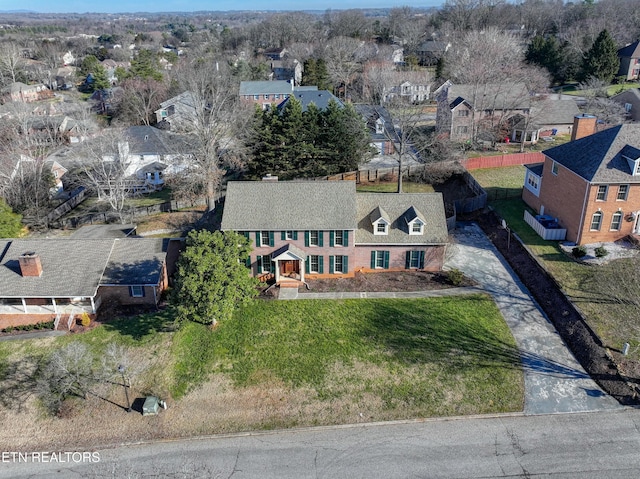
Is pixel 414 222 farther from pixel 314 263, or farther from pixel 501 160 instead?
pixel 501 160

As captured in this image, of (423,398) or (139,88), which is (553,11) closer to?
(139,88)

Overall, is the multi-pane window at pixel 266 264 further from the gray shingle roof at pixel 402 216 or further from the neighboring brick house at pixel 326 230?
the gray shingle roof at pixel 402 216

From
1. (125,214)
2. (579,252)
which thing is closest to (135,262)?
(125,214)

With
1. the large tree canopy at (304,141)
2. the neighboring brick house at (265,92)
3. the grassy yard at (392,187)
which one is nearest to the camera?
the large tree canopy at (304,141)

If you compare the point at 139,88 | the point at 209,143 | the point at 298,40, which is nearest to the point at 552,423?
the point at 209,143

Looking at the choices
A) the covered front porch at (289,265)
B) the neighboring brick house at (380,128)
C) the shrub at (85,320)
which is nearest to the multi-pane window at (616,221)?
the covered front porch at (289,265)

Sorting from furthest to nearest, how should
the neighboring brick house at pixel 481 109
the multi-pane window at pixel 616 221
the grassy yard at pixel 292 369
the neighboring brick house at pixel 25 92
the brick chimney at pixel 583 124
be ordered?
the neighboring brick house at pixel 25 92 < the neighboring brick house at pixel 481 109 < the brick chimney at pixel 583 124 < the multi-pane window at pixel 616 221 < the grassy yard at pixel 292 369
